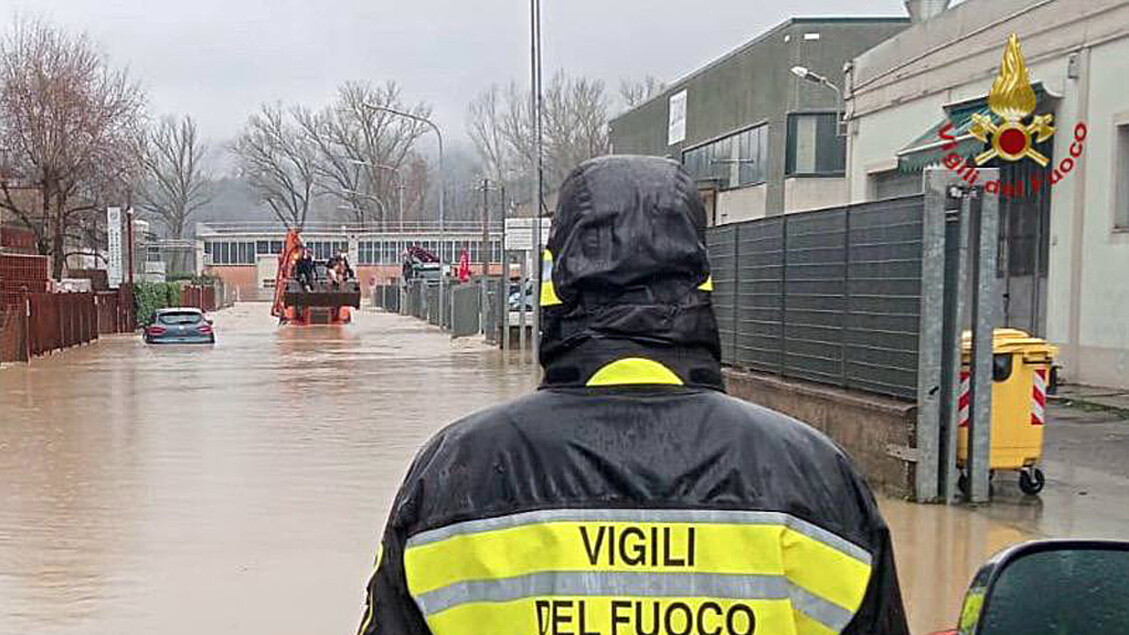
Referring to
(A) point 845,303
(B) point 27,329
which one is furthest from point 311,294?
(A) point 845,303

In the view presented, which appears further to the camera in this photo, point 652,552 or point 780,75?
point 780,75

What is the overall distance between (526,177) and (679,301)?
7910 cm

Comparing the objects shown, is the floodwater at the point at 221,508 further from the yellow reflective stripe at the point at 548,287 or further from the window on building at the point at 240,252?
the window on building at the point at 240,252

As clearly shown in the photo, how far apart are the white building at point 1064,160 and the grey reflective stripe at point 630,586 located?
55.6 ft

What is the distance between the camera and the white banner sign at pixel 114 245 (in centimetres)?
4331

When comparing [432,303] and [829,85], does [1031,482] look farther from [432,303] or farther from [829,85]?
[432,303]

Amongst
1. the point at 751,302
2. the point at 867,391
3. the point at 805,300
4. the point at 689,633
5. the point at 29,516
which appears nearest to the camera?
the point at 689,633

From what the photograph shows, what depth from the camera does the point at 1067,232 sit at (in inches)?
747

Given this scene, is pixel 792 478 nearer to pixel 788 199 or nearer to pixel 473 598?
pixel 473 598

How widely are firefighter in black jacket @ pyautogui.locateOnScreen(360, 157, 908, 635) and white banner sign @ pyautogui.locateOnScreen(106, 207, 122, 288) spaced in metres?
43.2

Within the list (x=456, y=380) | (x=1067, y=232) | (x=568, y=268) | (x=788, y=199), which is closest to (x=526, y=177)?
(x=788, y=199)

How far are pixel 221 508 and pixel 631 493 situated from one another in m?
9.09

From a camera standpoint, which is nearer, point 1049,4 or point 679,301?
point 679,301

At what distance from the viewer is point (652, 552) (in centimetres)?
198
